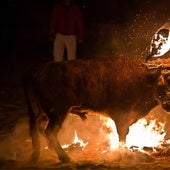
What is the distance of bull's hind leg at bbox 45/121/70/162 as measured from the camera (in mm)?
8062

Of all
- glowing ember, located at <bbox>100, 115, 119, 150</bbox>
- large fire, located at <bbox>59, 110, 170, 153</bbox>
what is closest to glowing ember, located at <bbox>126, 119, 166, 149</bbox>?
large fire, located at <bbox>59, 110, 170, 153</bbox>

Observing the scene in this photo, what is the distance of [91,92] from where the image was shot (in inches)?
324

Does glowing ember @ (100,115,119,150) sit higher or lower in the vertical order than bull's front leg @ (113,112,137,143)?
lower

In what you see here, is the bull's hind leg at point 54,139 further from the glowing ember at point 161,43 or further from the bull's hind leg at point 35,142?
the glowing ember at point 161,43

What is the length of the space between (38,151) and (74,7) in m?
4.30

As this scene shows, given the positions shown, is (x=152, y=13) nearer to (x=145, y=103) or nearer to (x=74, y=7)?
(x=74, y=7)

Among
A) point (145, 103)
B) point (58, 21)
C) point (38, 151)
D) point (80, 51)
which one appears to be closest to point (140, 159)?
point (145, 103)

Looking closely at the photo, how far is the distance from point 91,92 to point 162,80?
47.5 inches

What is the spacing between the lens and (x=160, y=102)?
8.63 metres

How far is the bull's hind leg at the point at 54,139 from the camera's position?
317 inches

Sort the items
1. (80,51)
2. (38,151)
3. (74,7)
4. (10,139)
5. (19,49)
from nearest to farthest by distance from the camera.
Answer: (38,151) → (10,139) → (74,7) → (80,51) → (19,49)

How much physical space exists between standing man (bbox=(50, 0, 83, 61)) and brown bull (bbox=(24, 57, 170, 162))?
11.0ft

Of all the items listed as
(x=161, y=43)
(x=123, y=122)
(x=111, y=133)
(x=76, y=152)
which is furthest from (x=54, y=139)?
(x=161, y=43)

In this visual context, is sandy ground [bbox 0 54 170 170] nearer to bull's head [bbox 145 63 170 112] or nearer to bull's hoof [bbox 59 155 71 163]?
bull's hoof [bbox 59 155 71 163]
